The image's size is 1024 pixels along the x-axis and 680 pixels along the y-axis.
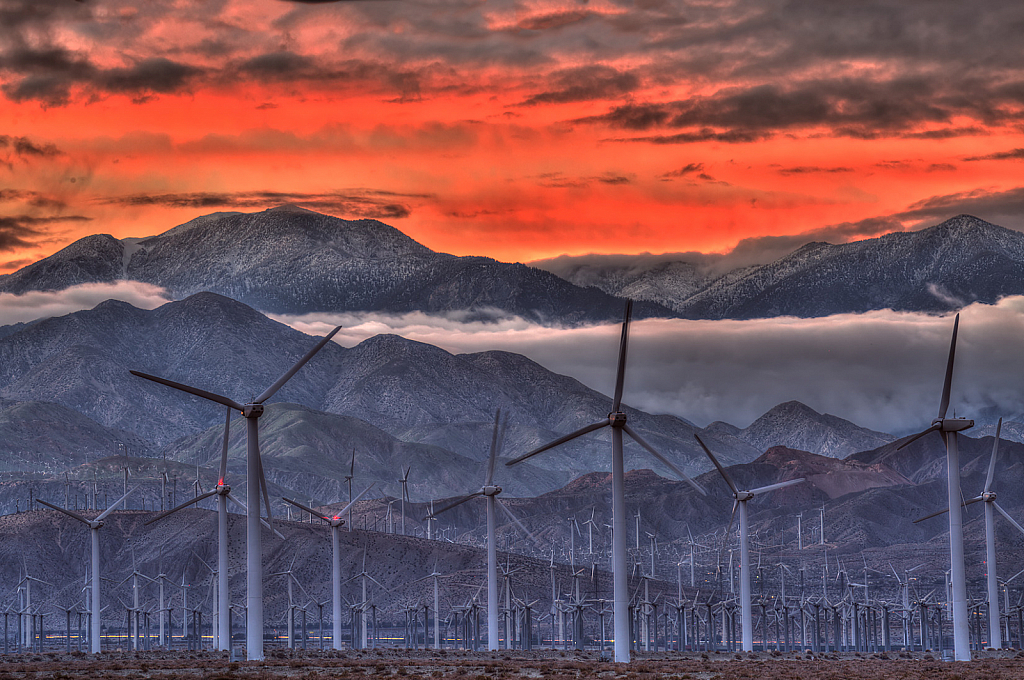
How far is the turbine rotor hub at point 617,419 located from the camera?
99.2 m

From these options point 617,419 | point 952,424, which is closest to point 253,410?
point 617,419

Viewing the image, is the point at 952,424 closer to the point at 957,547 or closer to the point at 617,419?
the point at 957,547

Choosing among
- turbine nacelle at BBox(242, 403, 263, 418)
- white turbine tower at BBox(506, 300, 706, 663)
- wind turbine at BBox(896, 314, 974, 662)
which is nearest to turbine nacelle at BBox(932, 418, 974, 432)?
wind turbine at BBox(896, 314, 974, 662)

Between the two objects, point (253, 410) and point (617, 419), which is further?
point (617, 419)

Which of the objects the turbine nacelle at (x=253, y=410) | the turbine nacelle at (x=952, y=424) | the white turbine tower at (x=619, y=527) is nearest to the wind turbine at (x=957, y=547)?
the turbine nacelle at (x=952, y=424)

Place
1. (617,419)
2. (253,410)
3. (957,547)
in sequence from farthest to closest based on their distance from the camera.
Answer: (957,547), (617,419), (253,410)

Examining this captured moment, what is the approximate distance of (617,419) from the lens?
99.6 meters

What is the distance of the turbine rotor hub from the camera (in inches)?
3907

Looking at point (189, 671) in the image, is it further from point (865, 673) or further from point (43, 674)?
point (865, 673)

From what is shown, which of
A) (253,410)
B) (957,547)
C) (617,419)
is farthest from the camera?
(957,547)

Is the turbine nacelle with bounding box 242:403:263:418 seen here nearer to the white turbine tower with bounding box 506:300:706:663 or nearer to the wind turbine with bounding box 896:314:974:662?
the white turbine tower with bounding box 506:300:706:663

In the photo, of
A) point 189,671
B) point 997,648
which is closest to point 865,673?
point 189,671

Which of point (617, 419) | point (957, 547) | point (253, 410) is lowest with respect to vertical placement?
point (957, 547)

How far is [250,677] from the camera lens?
276ft
